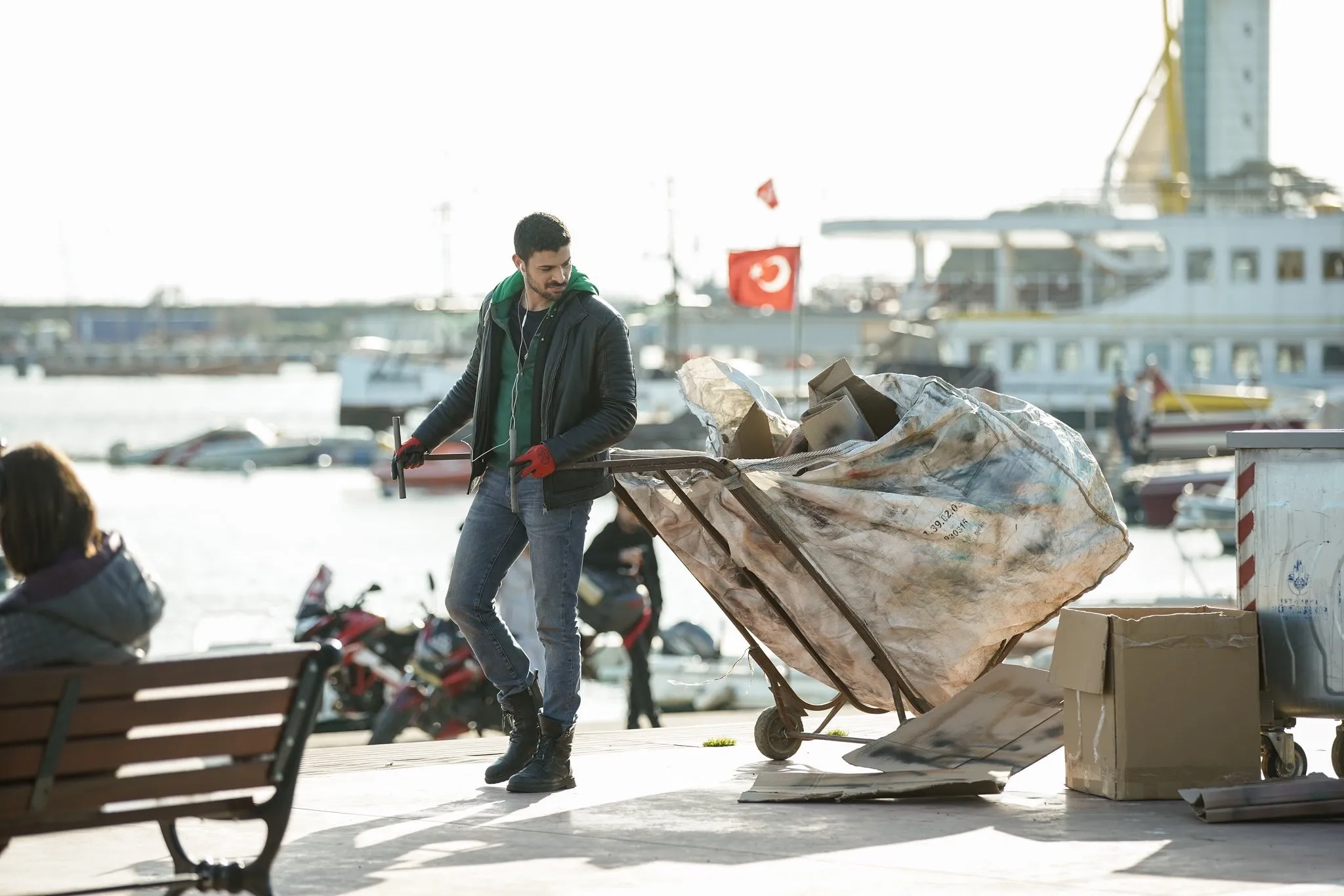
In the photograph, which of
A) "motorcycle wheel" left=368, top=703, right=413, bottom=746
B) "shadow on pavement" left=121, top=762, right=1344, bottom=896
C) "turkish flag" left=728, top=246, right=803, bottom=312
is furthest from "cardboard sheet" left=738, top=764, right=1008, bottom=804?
"turkish flag" left=728, top=246, right=803, bottom=312

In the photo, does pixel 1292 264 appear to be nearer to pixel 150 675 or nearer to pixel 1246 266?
pixel 1246 266

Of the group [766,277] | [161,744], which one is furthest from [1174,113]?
[161,744]

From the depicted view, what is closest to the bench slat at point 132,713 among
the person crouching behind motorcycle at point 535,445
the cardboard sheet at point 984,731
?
the person crouching behind motorcycle at point 535,445

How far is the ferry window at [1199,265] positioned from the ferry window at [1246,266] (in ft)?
2.08

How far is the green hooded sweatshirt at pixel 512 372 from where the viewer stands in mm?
6734

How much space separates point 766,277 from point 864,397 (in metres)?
17.9

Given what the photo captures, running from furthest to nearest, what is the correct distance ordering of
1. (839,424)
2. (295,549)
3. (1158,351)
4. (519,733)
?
(1158,351) < (295,549) < (839,424) < (519,733)

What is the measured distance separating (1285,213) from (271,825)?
182 feet

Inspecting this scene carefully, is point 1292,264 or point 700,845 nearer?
point 700,845

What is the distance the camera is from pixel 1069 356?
54906mm

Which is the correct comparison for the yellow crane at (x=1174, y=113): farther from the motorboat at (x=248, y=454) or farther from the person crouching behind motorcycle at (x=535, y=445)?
the person crouching behind motorcycle at (x=535, y=445)

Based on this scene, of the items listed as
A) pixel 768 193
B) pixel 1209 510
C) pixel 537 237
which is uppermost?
pixel 768 193

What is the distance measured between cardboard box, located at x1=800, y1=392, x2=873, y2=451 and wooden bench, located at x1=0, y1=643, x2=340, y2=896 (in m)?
2.94

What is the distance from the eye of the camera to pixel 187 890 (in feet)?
16.2
